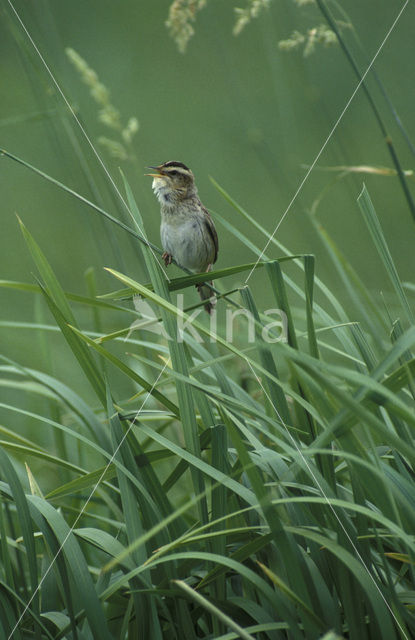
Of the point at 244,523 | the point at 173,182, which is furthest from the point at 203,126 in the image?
the point at 244,523

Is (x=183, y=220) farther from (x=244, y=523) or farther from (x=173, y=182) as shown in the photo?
(x=244, y=523)

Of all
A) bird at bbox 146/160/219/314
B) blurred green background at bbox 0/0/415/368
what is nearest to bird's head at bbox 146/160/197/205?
bird at bbox 146/160/219/314

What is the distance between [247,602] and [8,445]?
22.5 inches

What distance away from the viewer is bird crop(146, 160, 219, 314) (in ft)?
8.84

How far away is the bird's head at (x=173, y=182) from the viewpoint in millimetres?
2660

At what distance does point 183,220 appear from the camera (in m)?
2.75

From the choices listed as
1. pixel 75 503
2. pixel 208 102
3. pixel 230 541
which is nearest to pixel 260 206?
pixel 208 102

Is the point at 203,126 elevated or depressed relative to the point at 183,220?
elevated

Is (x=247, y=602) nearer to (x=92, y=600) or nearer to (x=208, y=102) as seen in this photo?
(x=92, y=600)

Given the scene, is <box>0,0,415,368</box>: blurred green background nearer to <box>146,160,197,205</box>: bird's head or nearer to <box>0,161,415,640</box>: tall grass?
<box>146,160,197,205</box>: bird's head

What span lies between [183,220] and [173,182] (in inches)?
6.2

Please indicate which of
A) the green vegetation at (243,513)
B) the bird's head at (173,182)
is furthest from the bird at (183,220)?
the green vegetation at (243,513)

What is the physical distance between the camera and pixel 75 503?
2049 millimetres

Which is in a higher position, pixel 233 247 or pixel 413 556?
pixel 233 247
